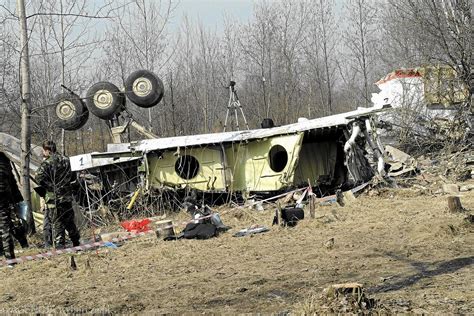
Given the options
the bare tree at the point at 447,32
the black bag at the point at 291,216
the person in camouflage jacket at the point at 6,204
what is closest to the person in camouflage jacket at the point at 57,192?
the person in camouflage jacket at the point at 6,204

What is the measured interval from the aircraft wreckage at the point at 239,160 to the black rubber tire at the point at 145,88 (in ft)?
3.99

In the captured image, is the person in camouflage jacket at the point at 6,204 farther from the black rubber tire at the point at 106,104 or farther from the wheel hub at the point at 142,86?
the wheel hub at the point at 142,86

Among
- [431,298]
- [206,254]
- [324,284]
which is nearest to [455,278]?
[431,298]

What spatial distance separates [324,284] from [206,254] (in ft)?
9.20

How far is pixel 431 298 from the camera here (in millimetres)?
4988

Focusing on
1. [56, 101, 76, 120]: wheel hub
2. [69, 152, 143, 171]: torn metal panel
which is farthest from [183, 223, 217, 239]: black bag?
[56, 101, 76, 120]: wheel hub

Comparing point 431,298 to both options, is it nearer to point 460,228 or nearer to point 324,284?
point 324,284

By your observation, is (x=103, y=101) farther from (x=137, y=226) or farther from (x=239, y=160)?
(x=137, y=226)

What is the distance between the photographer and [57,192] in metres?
9.02

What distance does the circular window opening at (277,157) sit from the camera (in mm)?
14492

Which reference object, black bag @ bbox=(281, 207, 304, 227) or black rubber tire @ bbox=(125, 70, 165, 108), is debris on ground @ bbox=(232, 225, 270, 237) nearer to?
black bag @ bbox=(281, 207, 304, 227)

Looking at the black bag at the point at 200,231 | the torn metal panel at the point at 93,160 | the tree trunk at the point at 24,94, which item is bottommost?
the black bag at the point at 200,231

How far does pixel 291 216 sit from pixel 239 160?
166 inches

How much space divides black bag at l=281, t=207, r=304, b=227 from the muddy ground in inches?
10.6
